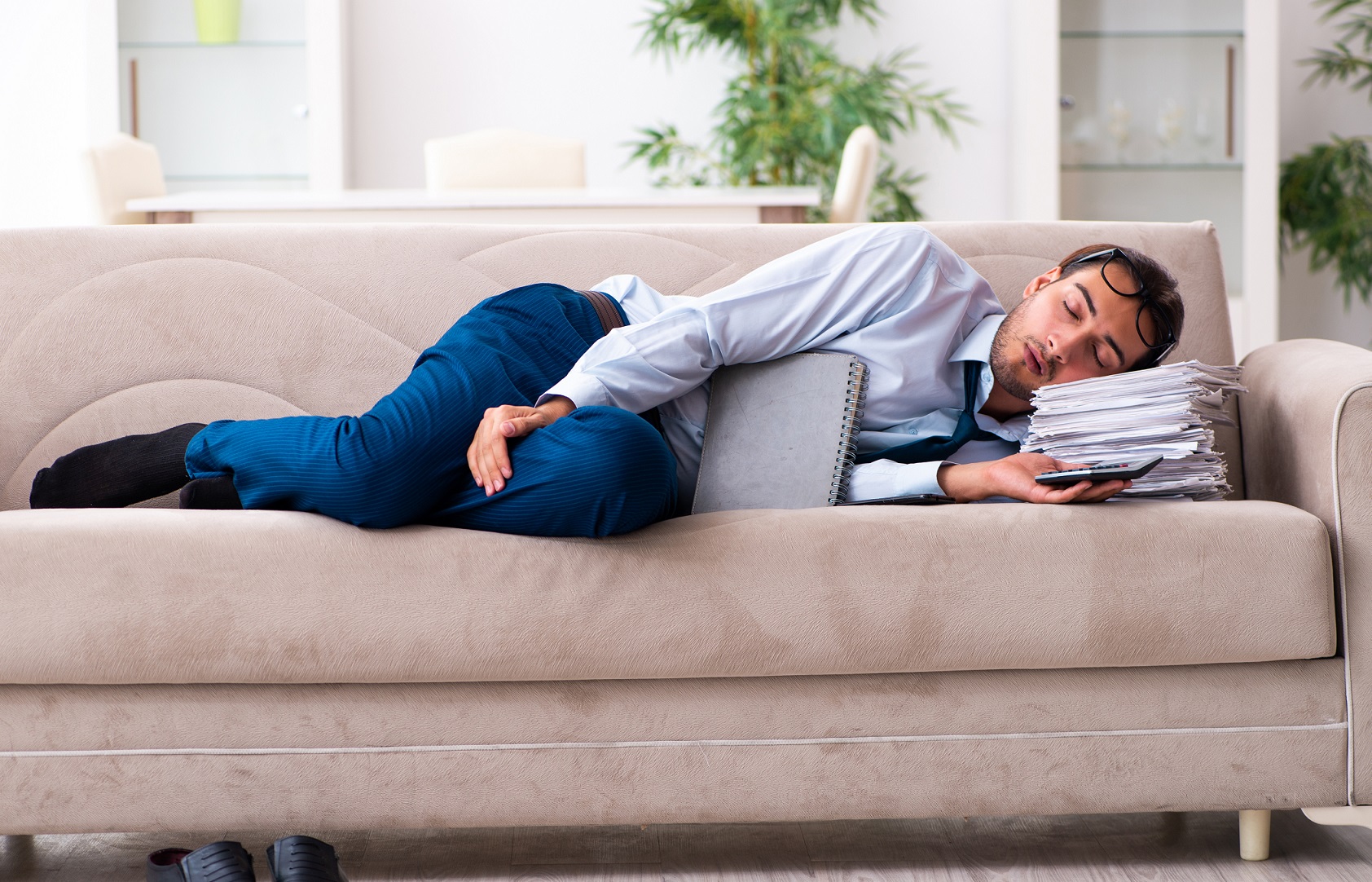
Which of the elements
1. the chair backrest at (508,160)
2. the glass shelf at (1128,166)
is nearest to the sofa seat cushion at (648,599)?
the chair backrest at (508,160)

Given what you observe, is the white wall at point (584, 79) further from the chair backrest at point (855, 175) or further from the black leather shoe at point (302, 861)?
the black leather shoe at point (302, 861)

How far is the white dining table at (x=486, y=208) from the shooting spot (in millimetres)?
2814

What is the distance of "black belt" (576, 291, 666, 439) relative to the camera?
5.08 ft

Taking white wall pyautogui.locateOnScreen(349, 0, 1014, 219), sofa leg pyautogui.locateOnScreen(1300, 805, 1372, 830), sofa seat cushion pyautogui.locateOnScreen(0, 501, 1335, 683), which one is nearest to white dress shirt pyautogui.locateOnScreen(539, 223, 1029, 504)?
sofa seat cushion pyautogui.locateOnScreen(0, 501, 1335, 683)

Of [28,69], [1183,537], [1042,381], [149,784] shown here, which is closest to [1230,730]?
[1183,537]

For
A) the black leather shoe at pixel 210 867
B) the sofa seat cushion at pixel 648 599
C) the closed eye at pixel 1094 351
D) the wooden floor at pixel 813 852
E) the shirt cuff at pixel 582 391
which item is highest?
the closed eye at pixel 1094 351

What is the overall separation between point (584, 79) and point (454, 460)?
3454mm

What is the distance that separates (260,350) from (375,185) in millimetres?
3018

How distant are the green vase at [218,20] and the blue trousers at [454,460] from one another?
10.8 ft

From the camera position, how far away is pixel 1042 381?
1496mm

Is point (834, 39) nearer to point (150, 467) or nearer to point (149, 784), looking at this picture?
point (150, 467)

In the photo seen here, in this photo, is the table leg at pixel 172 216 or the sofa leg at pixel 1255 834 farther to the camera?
the table leg at pixel 172 216

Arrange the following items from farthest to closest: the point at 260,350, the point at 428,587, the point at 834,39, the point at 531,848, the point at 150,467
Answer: the point at 834,39
the point at 260,350
the point at 150,467
the point at 531,848
the point at 428,587

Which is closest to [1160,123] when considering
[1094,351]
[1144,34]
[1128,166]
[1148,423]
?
[1128,166]
